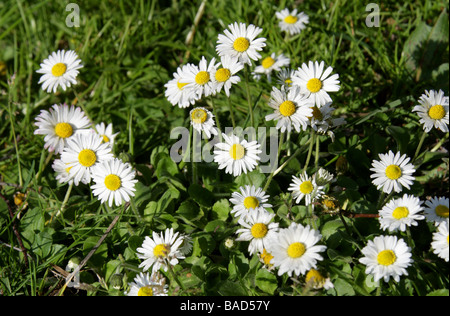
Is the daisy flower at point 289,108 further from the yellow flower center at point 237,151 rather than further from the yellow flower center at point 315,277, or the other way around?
the yellow flower center at point 315,277

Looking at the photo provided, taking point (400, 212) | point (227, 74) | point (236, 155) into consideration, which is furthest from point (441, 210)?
point (227, 74)


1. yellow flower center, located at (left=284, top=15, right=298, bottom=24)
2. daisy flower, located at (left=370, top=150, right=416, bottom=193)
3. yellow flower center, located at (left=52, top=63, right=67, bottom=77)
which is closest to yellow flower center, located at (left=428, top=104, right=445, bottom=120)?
daisy flower, located at (left=370, top=150, right=416, bottom=193)

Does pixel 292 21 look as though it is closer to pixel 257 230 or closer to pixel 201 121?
pixel 201 121

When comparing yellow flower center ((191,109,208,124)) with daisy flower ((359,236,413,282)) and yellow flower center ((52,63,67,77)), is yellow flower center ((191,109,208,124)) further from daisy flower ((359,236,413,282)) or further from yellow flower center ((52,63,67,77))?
daisy flower ((359,236,413,282))

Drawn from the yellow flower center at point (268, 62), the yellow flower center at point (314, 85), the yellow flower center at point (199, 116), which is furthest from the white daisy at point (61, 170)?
the yellow flower center at point (268, 62)
